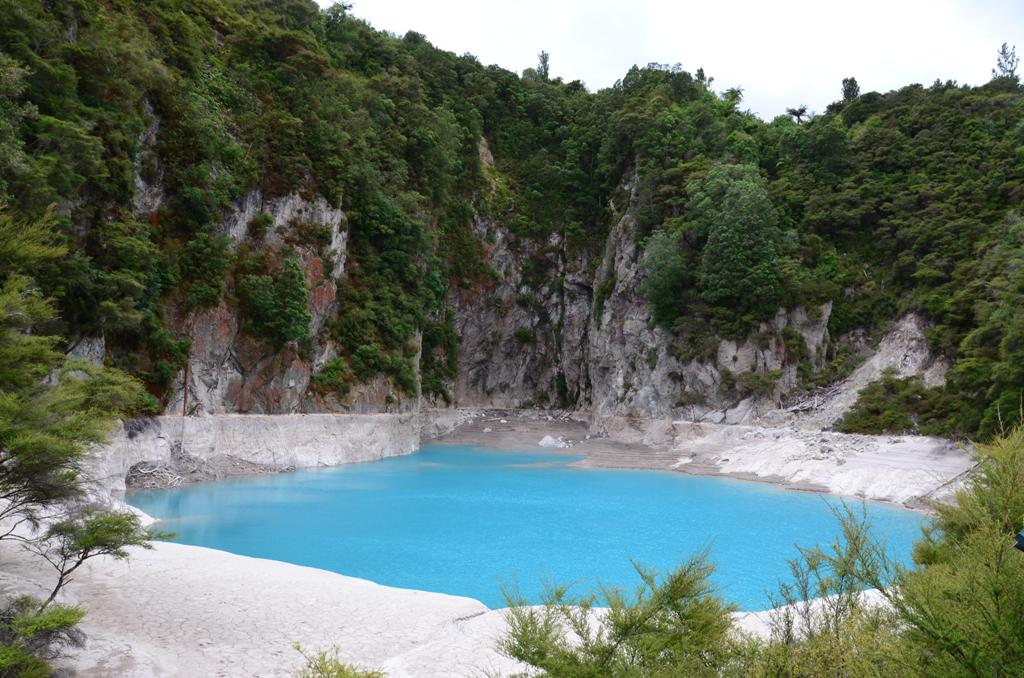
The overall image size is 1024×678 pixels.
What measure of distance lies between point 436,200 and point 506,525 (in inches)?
1291

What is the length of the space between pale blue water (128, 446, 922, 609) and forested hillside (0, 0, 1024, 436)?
20.3 ft

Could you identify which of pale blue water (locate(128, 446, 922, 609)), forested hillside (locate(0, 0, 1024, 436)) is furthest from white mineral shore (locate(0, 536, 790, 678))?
forested hillside (locate(0, 0, 1024, 436))

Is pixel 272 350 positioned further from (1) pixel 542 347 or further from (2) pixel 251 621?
(1) pixel 542 347

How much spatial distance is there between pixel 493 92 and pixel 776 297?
1286 inches

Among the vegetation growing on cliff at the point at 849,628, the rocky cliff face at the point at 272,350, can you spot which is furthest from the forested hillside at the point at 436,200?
the vegetation growing on cliff at the point at 849,628

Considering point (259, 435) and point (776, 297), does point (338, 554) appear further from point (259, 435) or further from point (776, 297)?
point (776, 297)

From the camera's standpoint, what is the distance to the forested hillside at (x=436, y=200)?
2198 centimetres

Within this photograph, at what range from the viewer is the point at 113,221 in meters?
22.7

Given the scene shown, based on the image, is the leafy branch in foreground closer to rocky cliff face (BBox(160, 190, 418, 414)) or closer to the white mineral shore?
the white mineral shore

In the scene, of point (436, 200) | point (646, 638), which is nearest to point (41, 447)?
point (646, 638)

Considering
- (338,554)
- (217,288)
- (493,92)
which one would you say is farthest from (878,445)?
(493,92)

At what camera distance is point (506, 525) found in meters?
18.5

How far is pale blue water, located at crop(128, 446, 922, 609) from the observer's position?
13.7m

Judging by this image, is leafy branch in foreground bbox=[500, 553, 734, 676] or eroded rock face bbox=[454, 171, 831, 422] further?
eroded rock face bbox=[454, 171, 831, 422]
